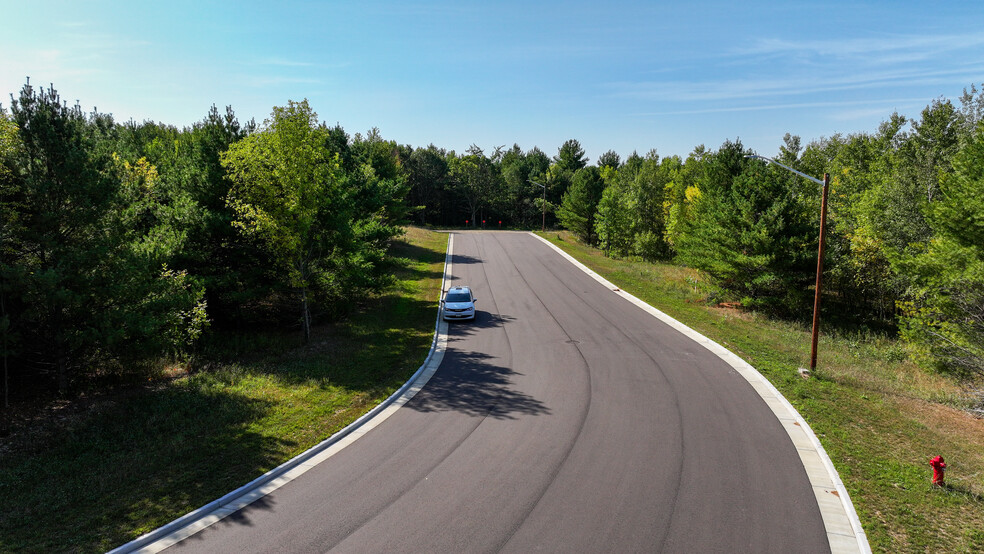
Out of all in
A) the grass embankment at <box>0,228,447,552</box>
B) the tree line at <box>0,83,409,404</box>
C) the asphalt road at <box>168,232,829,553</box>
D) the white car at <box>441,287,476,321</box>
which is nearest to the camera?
the asphalt road at <box>168,232,829,553</box>

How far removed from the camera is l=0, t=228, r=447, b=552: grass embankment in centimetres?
804

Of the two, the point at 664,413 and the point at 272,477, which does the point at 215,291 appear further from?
the point at 664,413

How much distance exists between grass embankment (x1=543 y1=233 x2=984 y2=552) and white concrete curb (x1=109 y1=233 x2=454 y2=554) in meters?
10.4

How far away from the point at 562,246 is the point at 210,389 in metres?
39.5

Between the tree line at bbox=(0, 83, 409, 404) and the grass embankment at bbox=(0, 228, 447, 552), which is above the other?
the tree line at bbox=(0, 83, 409, 404)

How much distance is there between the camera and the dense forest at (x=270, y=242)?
12836 millimetres

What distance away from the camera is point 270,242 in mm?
18609

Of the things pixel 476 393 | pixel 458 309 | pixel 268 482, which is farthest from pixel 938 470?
pixel 458 309

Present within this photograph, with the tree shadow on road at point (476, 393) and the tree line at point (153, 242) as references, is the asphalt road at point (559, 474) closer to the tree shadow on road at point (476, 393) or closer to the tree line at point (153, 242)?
the tree shadow on road at point (476, 393)

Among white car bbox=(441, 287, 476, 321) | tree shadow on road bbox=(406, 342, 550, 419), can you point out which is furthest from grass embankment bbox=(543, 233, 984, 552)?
white car bbox=(441, 287, 476, 321)

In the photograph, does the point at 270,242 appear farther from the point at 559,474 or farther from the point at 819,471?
the point at 819,471

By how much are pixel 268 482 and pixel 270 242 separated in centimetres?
1155

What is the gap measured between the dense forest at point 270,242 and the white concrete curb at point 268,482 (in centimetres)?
696

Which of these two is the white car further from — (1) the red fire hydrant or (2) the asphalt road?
(1) the red fire hydrant
